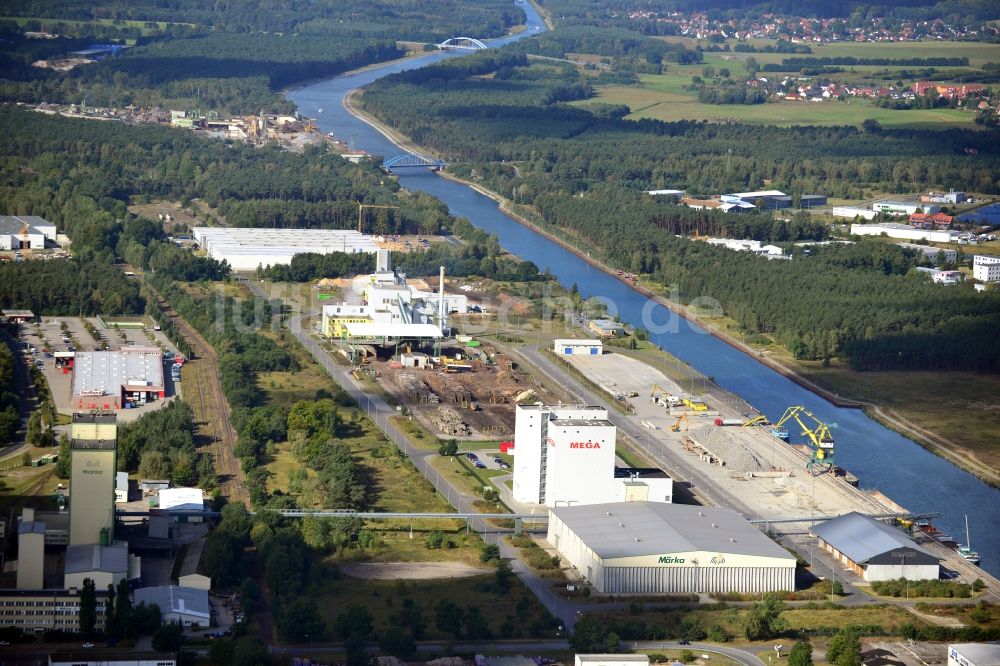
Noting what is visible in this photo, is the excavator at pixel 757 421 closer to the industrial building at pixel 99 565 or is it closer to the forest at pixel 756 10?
the industrial building at pixel 99 565

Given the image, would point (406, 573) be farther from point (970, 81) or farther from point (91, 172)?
point (970, 81)

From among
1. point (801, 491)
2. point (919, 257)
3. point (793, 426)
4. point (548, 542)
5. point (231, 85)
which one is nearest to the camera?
point (548, 542)

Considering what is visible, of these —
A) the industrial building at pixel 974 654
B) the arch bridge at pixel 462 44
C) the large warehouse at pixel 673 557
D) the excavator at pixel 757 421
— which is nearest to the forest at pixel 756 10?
the arch bridge at pixel 462 44

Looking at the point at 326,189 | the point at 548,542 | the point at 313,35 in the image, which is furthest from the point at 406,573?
the point at 313,35

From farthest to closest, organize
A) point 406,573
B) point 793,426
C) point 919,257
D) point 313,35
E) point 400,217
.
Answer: point 313,35 → point 400,217 → point 919,257 → point 793,426 → point 406,573

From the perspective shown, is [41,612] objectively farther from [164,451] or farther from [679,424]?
[679,424]

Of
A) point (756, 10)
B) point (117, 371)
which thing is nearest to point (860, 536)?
point (117, 371)

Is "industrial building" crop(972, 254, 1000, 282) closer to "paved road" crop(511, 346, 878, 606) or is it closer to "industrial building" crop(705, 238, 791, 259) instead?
"industrial building" crop(705, 238, 791, 259)
